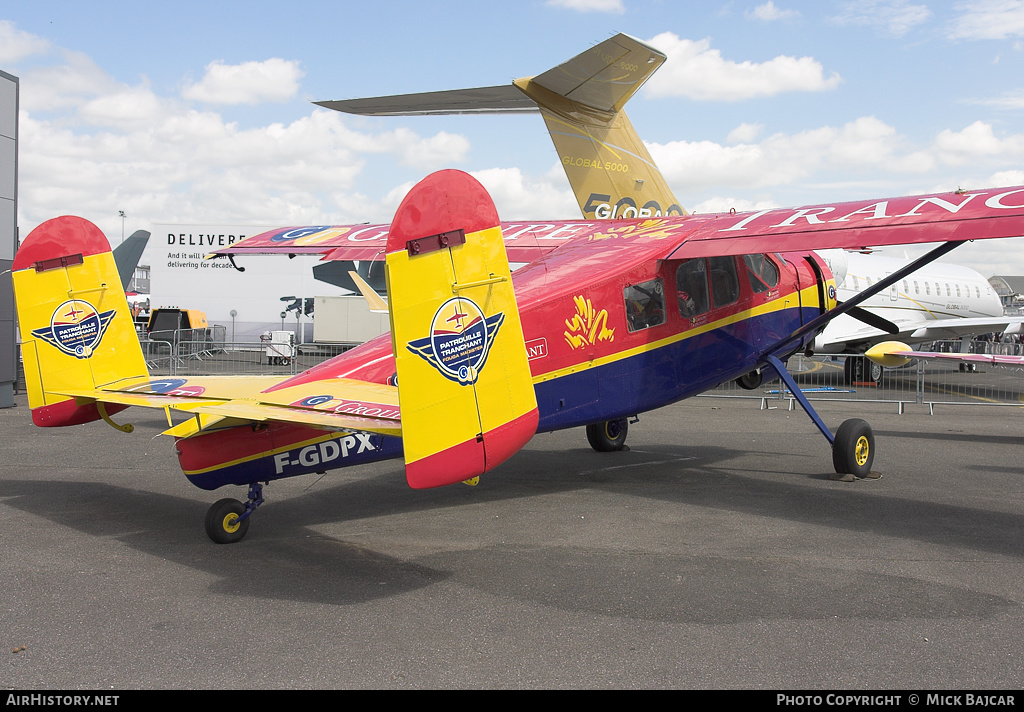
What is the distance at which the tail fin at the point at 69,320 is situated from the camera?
6578mm

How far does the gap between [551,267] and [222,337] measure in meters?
33.2

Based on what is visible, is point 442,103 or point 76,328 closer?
point 76,328

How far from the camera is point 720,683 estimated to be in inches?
146

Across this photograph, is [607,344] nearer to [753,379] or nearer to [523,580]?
[523,580]

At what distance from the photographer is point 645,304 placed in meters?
7.65

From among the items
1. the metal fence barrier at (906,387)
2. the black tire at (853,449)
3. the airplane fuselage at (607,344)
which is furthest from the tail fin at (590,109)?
the metal fence barrier at (906,387)

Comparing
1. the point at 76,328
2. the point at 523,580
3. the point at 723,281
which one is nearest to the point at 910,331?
the point at 723,281

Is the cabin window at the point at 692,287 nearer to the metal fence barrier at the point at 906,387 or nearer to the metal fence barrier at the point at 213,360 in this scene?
the metal fence barrier at the point at 906,387

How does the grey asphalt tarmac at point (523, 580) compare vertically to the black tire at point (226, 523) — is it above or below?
below

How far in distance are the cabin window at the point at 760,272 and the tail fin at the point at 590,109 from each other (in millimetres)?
3107

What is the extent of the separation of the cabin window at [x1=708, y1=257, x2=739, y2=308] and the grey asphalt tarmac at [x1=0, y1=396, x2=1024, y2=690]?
211 centimetres

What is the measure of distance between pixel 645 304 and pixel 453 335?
3475mm

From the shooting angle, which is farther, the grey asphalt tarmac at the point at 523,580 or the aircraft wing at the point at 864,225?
the aircraft wing at the point at 864,225

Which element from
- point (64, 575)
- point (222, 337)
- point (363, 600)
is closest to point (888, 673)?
point (363, 600)
